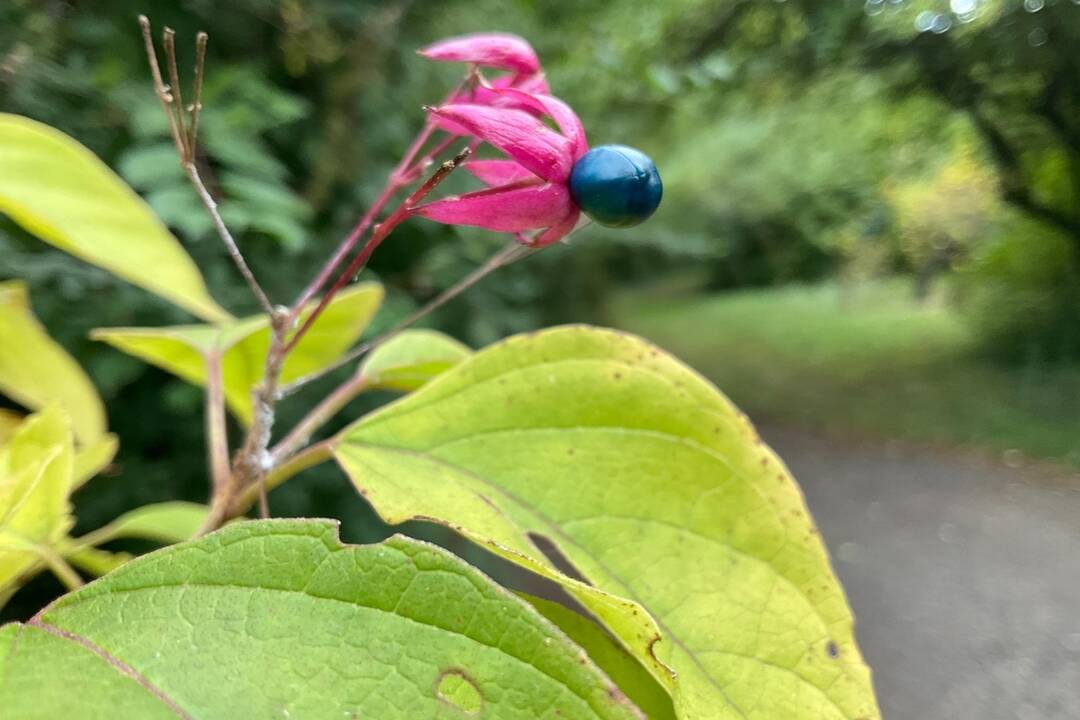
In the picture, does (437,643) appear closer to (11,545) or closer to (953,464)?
(11,545)

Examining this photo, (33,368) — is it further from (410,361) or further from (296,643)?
(296,643)

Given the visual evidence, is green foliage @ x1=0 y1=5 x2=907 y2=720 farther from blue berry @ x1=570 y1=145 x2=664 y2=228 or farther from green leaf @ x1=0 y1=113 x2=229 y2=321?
blue berry @ x1=570 y1=145 x2=664 y2=228

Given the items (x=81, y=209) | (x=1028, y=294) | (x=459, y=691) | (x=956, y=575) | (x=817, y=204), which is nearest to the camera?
(x=459, y=691)

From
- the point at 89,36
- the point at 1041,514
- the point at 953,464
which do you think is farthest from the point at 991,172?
the point at 89,36

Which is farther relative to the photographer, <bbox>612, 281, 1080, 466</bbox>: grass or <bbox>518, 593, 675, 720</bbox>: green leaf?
<bbox>612, 281, 1080, 466</bbox>: grass

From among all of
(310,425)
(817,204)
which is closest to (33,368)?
(310,425)

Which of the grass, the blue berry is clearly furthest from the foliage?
the grass
